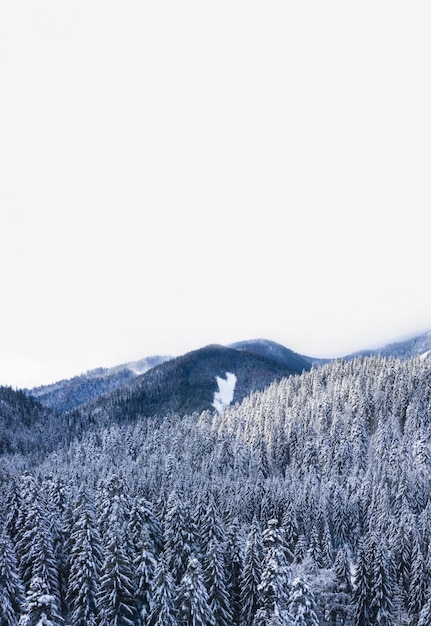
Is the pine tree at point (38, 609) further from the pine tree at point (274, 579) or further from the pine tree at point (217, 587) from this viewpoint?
the pine tree at point (217, 587)

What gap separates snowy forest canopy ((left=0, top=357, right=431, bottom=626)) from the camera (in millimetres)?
36656

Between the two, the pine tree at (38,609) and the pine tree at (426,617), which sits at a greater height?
the pine tree at (38,609)

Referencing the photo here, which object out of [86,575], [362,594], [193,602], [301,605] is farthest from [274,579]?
[362,594]

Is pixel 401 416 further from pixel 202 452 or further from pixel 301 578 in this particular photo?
pixel 301 578

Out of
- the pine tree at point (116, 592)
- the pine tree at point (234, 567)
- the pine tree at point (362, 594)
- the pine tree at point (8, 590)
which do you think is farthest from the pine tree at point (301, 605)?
the pine tree at point (8, 590)

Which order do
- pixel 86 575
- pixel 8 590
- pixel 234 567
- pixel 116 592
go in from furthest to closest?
pixel 234 567, pixel 86 575, pixel 8 590, pixel 116 592

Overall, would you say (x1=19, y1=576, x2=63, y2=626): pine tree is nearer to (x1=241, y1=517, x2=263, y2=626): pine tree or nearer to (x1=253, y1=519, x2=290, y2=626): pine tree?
(x1=253, y1=519, x2=290, y2=626): pine tree

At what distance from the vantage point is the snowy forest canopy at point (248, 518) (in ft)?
120

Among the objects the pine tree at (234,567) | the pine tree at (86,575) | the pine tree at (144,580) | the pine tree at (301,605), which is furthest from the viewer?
the pine tree at (234,567)

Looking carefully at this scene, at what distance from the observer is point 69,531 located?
51.4m

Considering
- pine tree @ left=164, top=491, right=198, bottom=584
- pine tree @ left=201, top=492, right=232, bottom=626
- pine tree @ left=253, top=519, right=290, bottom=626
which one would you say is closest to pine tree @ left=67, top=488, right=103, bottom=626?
pine tree @ left=164, top=491, right=198, bottom=584

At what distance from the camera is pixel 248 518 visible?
8138 centimetres

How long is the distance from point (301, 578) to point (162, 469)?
83.6 m

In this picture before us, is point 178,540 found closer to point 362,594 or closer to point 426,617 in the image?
point 362,594
